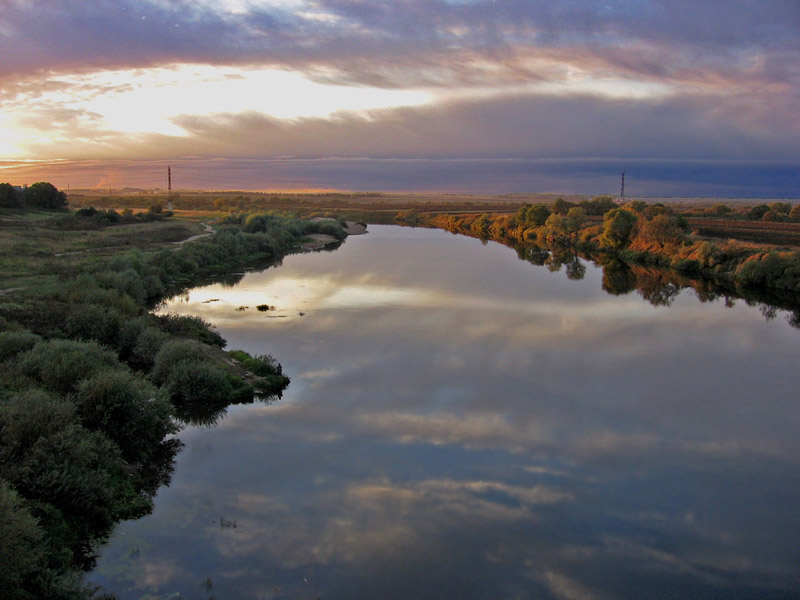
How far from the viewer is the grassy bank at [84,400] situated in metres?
7.34

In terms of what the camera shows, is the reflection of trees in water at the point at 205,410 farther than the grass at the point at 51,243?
No

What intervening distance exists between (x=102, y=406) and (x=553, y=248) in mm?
47495

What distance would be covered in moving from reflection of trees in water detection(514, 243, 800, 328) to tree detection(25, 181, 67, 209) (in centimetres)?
4378

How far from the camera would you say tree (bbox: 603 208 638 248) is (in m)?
46.2

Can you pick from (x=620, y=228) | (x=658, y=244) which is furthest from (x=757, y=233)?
(x=620, y=228)

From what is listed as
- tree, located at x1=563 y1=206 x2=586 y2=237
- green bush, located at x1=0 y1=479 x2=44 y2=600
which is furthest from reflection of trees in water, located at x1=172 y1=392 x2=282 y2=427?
tree, located at x1=563 y1=206 x2=586 y2=237

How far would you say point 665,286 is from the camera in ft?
103

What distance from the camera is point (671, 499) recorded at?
956cm

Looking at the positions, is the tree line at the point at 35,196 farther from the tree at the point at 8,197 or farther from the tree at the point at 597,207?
the tree at the point at 597,207

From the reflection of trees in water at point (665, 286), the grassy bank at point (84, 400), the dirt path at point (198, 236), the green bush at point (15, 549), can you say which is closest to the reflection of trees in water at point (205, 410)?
the grassy bank at point (84, 400)

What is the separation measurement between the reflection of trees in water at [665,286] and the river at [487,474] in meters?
6.03

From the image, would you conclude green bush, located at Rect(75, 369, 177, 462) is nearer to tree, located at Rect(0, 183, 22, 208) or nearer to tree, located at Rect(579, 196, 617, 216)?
tree, located at Rect(0, 183, 22, 208)

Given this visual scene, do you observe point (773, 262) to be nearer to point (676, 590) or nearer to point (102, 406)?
point (676, 590)

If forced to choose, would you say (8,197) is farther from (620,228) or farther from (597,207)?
(597,207)
